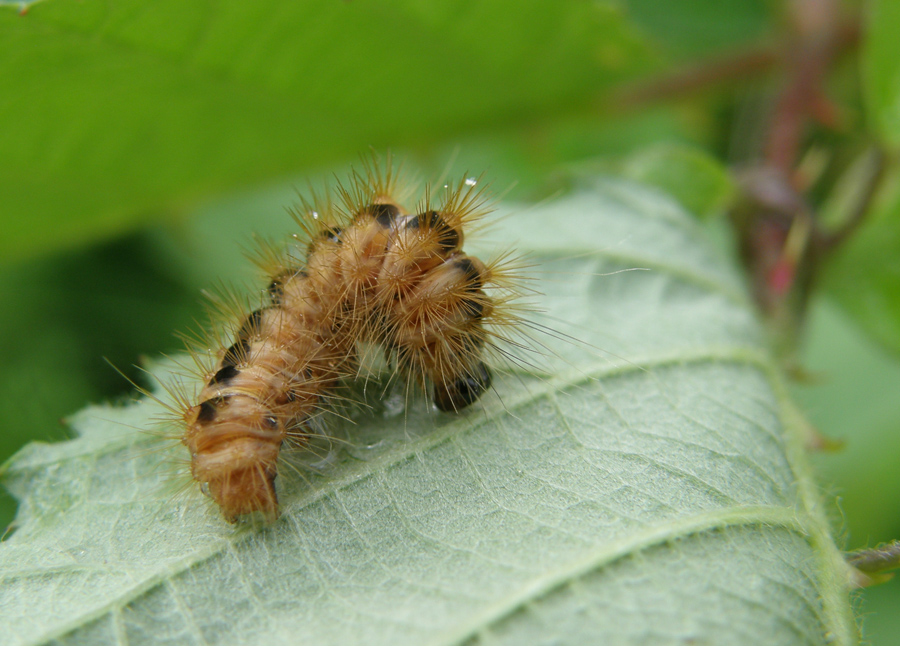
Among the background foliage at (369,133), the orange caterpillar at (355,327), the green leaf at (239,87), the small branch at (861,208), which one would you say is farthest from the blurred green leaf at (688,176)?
the orange caterpillar at (355,327)

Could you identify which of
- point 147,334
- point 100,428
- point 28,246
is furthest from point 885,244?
point 28,246

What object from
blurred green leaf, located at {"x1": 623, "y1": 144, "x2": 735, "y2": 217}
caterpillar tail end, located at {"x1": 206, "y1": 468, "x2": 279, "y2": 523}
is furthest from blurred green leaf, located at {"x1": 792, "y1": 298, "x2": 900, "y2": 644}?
caterpillar tail end, located at {"x1": 206, "y1": 468, "x2": 279, "y2": 523}

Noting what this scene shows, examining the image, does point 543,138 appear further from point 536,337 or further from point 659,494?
point 659,494

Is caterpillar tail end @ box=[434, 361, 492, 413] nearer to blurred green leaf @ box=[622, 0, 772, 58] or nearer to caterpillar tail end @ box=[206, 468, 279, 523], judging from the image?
caterpillar tail end @ box=[206, 468, 279, 523]

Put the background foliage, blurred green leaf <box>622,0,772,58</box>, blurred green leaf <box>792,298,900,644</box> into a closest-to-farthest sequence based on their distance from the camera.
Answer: the background foliage < blurred green leaf <box>792,298,900,644</box> < blurred green leaf <box>622,0,772,58</box>

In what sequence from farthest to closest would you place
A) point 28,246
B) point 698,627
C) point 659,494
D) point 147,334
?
point 147,334 < point 28,246 < point 659,494 < point 698,627

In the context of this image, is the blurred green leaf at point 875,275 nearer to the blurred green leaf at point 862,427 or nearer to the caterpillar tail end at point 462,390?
the blurred green leaf at point 862,427

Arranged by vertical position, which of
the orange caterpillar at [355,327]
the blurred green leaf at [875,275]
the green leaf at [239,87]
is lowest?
the blurred green leaf at [875,275]
